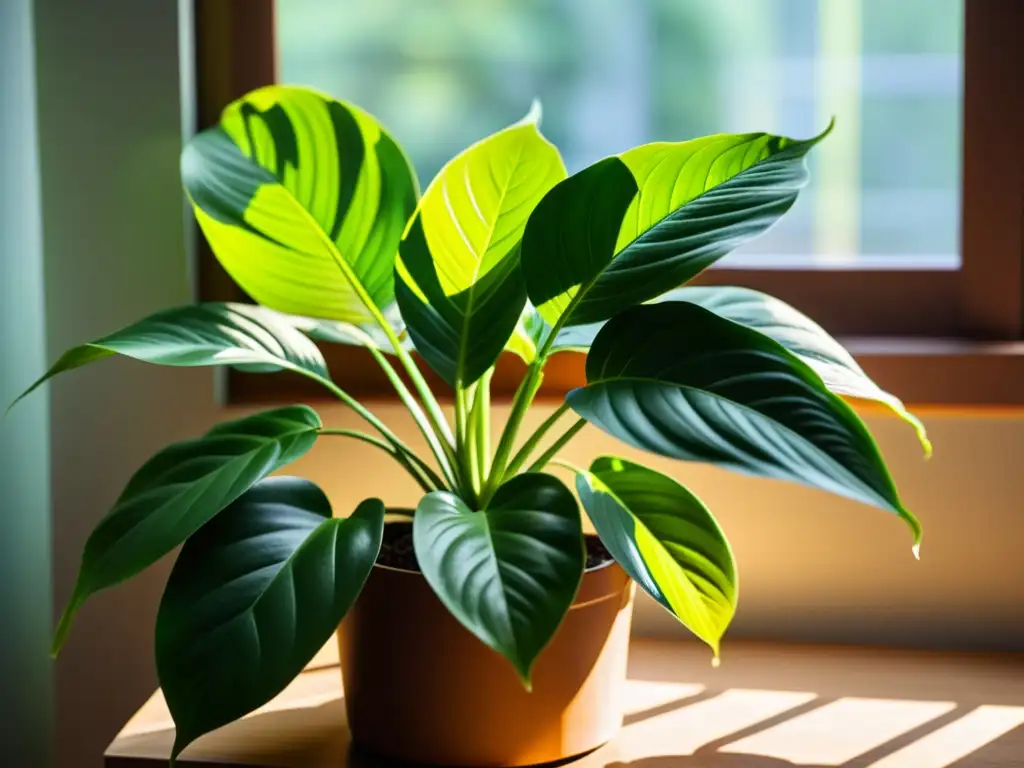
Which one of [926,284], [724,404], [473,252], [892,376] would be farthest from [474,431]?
[926,284]

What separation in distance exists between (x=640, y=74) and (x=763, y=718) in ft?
2.32

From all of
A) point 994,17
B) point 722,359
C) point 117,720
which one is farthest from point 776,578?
point 117,720

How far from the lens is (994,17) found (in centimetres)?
100

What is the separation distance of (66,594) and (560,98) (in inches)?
29.4

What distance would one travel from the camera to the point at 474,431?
2.56 ft

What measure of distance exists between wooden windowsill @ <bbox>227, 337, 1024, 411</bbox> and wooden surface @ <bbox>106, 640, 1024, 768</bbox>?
9.5 inches

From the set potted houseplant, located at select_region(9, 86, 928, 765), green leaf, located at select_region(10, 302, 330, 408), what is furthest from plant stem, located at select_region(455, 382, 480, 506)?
green leaf, located at select_region(10, 302, 330, 408)

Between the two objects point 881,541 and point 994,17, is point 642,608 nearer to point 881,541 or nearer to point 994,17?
point 881,541

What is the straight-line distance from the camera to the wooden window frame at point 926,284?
0.97m

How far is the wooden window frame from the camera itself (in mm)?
969

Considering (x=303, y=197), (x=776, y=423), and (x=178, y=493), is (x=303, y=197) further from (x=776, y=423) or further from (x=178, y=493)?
(x=776, y=423)

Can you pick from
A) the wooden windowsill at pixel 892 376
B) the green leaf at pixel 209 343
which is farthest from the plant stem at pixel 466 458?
the wooden windowsill at pixel 892 376

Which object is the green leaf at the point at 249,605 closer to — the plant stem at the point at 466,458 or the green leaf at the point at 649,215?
the plant stem at the point at 466,458

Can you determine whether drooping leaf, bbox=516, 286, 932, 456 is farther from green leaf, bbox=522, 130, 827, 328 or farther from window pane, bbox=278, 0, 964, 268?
window pane, bbox=278, 0, 964, 268
